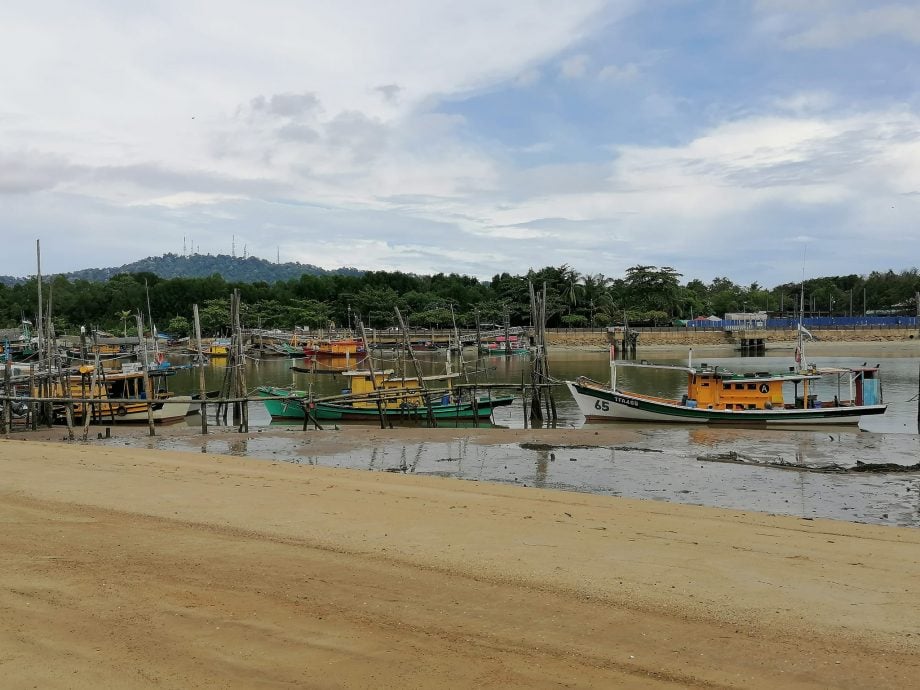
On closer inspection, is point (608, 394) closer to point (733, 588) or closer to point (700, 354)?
point (733, 588)

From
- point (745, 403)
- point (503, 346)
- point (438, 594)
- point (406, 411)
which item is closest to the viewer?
point (438, 594)

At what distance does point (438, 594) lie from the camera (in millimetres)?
7371

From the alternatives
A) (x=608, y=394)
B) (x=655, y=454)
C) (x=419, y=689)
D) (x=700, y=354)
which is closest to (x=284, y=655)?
(x=419, y=689)

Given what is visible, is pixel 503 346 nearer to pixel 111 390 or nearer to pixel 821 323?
pixel 821 323

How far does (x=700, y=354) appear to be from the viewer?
263 feet

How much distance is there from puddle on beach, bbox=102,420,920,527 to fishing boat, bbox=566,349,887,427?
2.21m

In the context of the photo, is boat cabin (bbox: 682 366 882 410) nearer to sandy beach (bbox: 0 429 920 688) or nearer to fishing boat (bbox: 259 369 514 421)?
fishing boat (bbox: 259 369 514 421)

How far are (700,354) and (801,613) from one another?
251 feet

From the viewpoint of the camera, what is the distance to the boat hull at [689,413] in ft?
92.2

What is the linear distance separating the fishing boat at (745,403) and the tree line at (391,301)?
60.2 metres

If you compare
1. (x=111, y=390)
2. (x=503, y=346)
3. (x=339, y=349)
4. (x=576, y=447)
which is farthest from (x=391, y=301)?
(x=576, y=447)

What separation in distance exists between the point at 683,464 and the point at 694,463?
35 cm

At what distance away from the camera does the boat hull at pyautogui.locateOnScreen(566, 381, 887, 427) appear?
2811 centimetres

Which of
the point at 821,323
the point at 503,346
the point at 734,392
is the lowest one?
the point at 734,392
